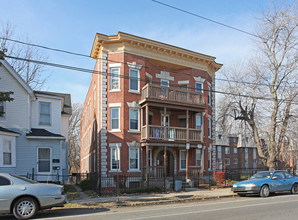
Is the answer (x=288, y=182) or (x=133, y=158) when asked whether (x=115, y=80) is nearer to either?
(x=133, y=158)

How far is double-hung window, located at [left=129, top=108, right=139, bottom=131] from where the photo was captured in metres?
22.7

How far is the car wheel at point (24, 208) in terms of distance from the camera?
9.79 metres

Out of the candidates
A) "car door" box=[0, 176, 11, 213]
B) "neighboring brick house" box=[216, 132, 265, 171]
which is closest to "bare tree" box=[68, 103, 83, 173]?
"neighboring brick house" box=[216, 132, 265, 171]

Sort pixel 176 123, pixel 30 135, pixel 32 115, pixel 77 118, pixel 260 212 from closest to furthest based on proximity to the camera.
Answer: pixel 260 212, pixel 30 135, pixel 32 115, pixel 176 123, pixel 77 118

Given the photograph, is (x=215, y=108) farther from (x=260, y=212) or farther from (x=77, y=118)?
(x=77, y=118)

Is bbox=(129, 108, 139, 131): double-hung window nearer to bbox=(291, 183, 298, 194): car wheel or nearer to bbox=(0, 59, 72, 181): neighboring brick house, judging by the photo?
bbox=(0, 59, 72, 181): neighboring brick house

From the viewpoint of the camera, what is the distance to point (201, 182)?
76.2ft

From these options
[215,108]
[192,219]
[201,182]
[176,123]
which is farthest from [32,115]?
[215,108]

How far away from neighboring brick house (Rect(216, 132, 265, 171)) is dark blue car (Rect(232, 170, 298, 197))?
3873 cm

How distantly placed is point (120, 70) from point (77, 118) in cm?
3308

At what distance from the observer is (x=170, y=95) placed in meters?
23.0

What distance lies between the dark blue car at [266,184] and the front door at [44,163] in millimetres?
11649

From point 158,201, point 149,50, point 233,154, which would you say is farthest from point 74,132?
point 158,201

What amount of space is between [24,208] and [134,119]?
13543mm
